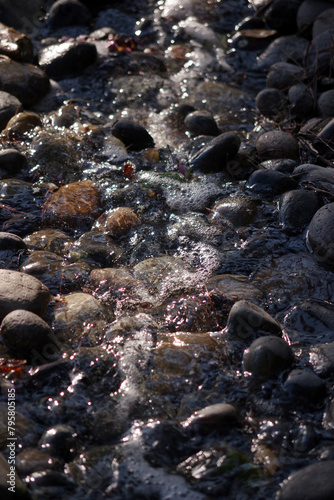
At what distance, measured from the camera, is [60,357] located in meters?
2.87

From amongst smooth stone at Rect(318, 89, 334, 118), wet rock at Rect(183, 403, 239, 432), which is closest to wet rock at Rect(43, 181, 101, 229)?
wet rock at Rect(183, 403, 239, 432)

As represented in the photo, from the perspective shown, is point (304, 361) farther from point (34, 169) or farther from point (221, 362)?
point (34, 169)

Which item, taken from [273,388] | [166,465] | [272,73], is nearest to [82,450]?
[166,465]

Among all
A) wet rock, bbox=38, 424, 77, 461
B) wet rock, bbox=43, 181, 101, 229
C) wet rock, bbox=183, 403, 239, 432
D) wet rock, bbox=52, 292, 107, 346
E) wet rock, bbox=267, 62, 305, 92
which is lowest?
wet rock, bbox=43, 181, 101, 229

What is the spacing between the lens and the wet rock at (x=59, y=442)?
92.8 inches

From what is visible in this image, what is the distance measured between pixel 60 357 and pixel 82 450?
0.62 m

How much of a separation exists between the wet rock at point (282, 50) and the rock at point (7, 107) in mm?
3286

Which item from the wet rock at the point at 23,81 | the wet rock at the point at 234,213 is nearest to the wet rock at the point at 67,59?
the wet rock at the point at 23,81

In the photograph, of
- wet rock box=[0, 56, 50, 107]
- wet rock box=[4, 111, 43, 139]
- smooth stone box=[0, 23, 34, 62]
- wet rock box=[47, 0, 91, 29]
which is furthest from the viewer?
wet rock box=[47, 0, 91, 29]

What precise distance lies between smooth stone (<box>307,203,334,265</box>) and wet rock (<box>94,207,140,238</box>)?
142cm

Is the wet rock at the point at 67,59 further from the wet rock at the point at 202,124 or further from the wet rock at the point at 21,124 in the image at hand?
the wet rock at the point at 202,124

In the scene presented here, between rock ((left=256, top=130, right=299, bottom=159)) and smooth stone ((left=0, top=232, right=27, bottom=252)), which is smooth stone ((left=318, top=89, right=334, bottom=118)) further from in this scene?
smooth stone ((left=0, top=232, right=27, bottom=252))

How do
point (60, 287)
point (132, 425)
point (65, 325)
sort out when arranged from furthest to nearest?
1. point (60, 287)
2. point (65, 325)
3. point (132, 425)

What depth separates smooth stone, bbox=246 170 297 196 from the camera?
4305 millimetres
